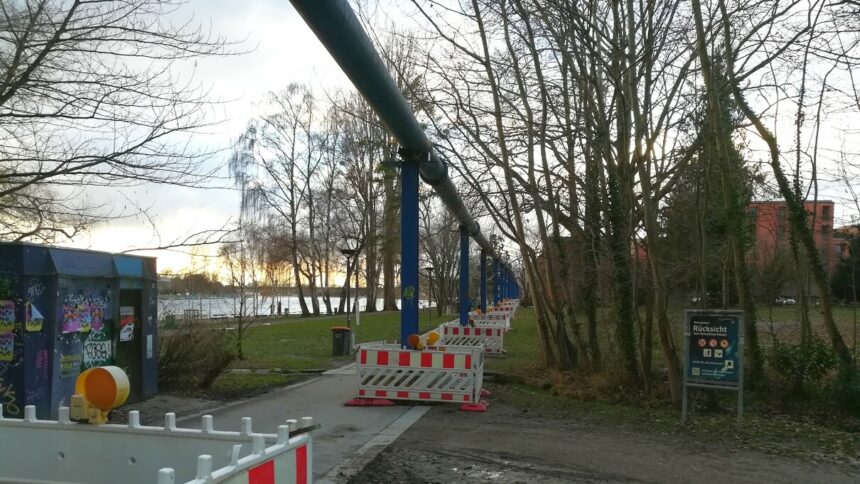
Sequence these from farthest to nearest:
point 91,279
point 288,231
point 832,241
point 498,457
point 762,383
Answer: point 288,231, point 832,241, point 762,383, point 91,279, point 498,457

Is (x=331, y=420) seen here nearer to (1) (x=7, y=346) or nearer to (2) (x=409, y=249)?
(2) (x=409, y=249)

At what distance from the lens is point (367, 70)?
7770 mm

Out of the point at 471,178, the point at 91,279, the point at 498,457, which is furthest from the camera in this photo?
the point at 471,178

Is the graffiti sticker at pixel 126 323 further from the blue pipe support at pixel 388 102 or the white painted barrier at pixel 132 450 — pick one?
the white painted barrier at pixel 132 450

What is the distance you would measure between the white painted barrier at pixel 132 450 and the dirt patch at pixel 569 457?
3.33 metres

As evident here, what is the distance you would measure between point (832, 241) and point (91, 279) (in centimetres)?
1669

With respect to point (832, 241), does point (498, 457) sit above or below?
below

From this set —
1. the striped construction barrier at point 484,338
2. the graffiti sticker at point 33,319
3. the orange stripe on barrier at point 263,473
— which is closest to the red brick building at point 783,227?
the striped construction barrier at point 484,338

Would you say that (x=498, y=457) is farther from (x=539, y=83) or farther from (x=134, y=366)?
(x=539, y=83)

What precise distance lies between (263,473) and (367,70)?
5716 millimetres

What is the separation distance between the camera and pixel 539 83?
13438 millimetres

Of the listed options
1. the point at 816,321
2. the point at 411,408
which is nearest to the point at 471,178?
the point at 411,408

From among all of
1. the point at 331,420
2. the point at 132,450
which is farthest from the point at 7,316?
the point at 132,450

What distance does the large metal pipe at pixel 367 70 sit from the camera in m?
6.16
